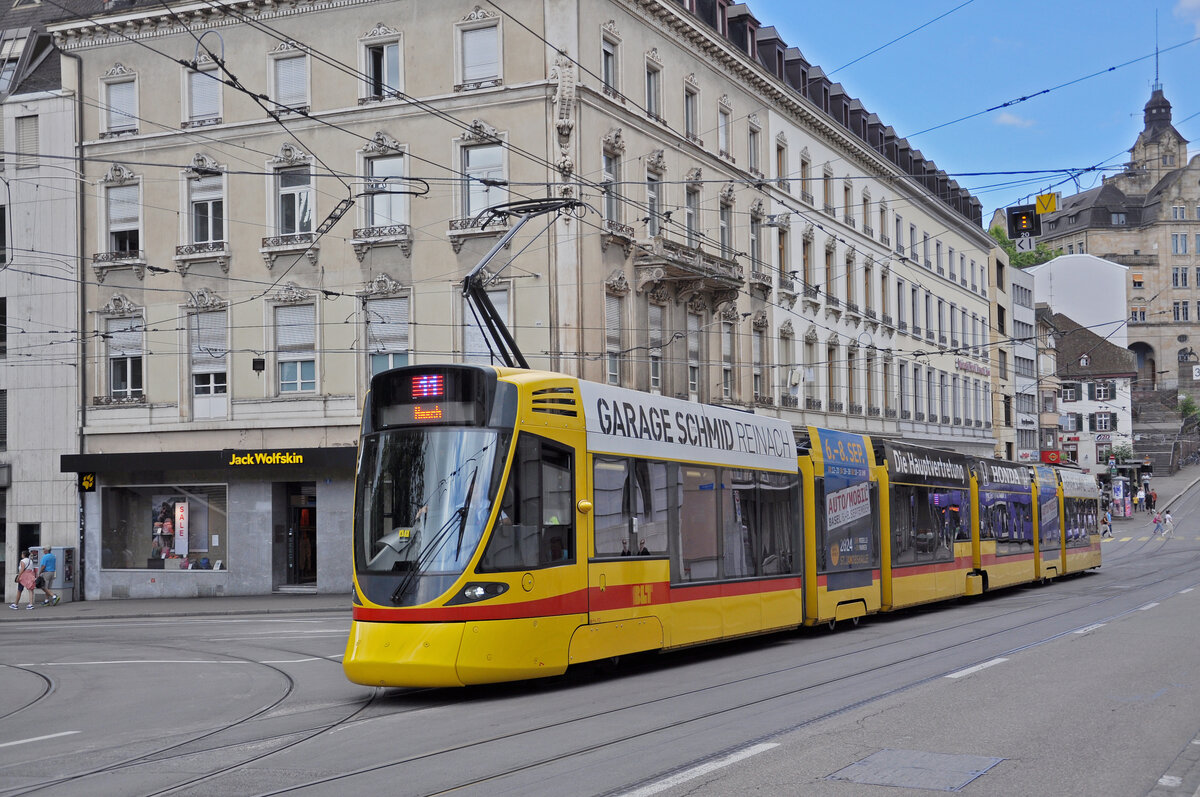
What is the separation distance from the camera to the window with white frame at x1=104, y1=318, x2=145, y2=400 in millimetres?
34250

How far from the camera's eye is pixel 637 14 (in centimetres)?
3316

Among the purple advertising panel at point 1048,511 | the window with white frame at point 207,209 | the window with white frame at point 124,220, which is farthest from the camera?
the window with white frame at point 124,220

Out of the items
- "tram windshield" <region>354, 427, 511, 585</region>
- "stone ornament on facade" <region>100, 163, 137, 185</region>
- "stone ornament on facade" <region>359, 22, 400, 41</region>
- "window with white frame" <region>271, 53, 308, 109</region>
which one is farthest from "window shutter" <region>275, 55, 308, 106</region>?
"tram windshield" <region>354, 427, 511, 585</region>

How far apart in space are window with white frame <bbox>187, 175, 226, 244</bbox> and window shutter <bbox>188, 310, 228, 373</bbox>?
201 centimetres

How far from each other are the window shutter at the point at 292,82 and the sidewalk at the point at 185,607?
12382 mm

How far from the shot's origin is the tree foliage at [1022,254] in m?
110

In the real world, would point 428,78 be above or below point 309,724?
above

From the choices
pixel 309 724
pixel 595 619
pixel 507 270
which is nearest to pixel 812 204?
pixel 507 270

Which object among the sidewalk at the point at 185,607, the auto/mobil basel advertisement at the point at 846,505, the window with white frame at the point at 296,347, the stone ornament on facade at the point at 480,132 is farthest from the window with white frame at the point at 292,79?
the auto/mobil basel advertisement at the point at 846,505

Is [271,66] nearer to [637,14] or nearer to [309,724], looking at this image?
[637,14]

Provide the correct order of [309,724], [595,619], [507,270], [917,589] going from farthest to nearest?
[507,270]
[917,589]
[595,619]
[309,724]

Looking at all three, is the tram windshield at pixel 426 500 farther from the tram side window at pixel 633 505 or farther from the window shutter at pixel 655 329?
the window shutter at pixel 655 329

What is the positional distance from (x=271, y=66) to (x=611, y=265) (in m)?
10.0

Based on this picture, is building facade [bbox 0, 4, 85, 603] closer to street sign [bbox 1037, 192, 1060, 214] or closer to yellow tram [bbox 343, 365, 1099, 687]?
yellow tram [bbox 343, 365, 1099, 687]
